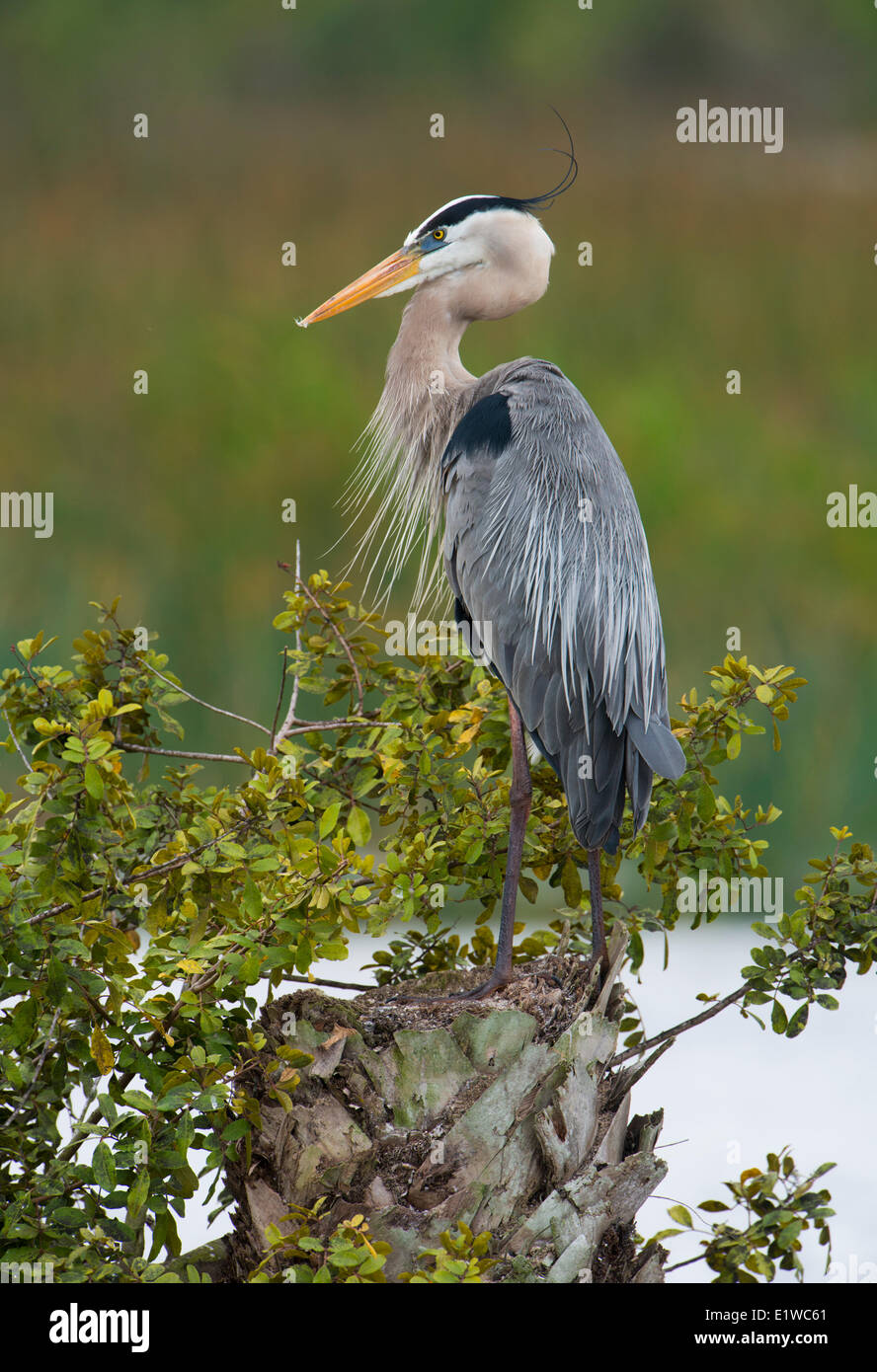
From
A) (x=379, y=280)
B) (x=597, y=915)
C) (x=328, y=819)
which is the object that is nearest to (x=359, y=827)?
(x=328, y=819)

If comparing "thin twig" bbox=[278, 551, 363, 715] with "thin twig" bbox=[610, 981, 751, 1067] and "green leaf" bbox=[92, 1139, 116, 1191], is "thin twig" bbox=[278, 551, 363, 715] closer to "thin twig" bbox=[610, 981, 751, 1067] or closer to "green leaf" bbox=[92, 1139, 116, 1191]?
"thin twig" bbox=[610, 981, 751, 1067]

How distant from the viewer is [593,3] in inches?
171

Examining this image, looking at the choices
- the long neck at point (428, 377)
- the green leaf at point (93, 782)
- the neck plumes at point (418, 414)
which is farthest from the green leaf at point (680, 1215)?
the long neck at point (428, 377)

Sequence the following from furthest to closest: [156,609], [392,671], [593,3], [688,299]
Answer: [593,3] → [688,299] → [156,609] → [392,671]

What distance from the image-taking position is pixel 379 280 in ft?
6.06

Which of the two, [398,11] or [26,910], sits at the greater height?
[398,11]

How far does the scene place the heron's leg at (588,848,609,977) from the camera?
1.55 meters

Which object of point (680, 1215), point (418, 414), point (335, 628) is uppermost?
point (418, 414)

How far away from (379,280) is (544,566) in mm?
565

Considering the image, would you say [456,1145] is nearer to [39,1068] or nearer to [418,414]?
[39,1068]

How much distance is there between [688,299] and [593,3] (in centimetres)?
136

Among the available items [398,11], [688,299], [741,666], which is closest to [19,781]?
[741,666]

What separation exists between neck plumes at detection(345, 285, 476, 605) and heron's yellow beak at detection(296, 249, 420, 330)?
0.04 meters
